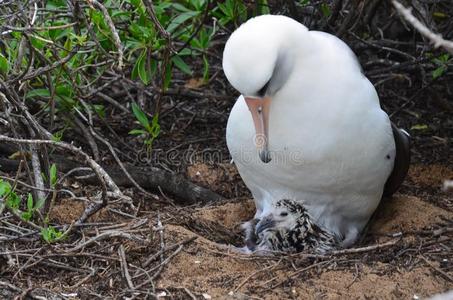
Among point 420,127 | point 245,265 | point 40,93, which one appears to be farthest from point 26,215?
point 420,127

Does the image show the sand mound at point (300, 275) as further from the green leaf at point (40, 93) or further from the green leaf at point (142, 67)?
the green leaf at point (40, 93)

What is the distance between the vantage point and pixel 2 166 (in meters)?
6.68

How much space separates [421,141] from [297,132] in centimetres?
222

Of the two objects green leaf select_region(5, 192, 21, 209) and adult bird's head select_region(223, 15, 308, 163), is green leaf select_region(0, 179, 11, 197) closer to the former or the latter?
green leaf select_region(5, 192, 21, 209)

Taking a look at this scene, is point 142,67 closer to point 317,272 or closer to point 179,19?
point 179,19

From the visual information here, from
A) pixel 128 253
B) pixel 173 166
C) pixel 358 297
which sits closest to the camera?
pixel 358 297

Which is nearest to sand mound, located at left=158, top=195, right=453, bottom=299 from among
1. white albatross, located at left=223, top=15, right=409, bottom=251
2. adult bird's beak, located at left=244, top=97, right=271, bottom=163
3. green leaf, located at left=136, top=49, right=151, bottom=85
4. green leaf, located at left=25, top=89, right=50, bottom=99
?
white albatross, located at left=223, top=15, right=409, bottom=251

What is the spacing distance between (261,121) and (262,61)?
42cm

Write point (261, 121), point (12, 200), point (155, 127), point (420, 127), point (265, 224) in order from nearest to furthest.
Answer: point (12, 200), point (261, 121), point (265, 224), point (155, 127), point (420, 127)

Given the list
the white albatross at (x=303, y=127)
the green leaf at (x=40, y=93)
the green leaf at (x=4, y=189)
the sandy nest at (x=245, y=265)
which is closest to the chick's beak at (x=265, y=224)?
the white albatross at (x=303, y=127)

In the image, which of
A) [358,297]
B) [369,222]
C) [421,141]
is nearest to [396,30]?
[421,141]

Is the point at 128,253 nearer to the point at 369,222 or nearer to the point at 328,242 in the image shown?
the point at 328,242

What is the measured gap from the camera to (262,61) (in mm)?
4969

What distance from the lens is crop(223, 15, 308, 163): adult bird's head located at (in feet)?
16.3
